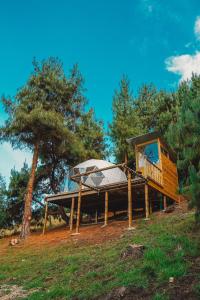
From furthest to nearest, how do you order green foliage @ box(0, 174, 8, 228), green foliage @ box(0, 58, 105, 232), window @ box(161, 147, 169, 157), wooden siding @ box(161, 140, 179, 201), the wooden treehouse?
green foliage @ box(0, 174, 8, 228) → green foliage @ box(0, 58, 105, 232) → window @ box(161, 147, 169, 157) → wooden siding @ box(161, 140, 179, 201) → the wooden treehouse

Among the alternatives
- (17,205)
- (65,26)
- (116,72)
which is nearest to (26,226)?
(17,205)

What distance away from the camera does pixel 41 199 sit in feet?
70.4

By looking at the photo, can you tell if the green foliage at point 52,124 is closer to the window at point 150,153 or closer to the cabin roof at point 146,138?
the cabin roof at point 146,138

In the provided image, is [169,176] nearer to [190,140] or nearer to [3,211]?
[3,211]

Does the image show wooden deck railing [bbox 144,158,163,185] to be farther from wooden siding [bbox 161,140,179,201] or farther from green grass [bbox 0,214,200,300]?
green grass [bbox 0,214,200,300]

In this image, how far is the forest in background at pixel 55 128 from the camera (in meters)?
18.1

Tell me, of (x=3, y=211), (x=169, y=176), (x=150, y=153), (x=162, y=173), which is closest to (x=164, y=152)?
(x=150, y=153)

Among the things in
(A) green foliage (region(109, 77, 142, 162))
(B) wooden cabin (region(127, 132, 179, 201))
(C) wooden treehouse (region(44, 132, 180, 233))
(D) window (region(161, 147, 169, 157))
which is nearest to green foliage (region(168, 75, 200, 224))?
(C) wooden treehouse (region(44, 132, 180, 233))

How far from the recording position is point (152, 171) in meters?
14.6

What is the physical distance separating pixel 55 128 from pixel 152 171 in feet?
21.5

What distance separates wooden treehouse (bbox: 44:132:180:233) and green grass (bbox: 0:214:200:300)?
12.9 feet

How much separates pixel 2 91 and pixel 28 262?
40.1 ft

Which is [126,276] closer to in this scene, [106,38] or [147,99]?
[106,38]

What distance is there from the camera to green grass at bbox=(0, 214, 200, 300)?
5898mm
